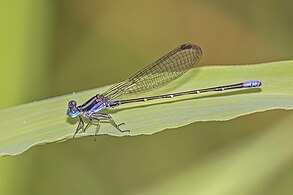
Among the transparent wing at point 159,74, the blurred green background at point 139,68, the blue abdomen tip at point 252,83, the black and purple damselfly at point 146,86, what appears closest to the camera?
the blue abdomen tip at point 252,83

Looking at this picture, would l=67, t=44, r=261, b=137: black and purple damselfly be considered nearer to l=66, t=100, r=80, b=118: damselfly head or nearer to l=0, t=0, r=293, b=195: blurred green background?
l=66, t=100, r=80, b=118: damselfly head

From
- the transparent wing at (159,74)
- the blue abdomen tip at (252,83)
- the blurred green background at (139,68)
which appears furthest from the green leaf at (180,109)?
the blurred green background at (139,68)

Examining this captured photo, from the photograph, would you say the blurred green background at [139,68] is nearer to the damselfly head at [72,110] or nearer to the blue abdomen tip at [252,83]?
the damselfly head at [72,110]

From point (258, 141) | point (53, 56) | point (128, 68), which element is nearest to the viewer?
point (258, 141)

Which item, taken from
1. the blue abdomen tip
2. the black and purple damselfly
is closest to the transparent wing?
the black and purple damselfly

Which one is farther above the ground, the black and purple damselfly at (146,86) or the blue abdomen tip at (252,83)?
the blue abdomen tip at (252,83)

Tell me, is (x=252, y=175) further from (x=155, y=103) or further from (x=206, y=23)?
(x=206, y=23)

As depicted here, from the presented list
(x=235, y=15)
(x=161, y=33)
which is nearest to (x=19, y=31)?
(x=161, y=33)

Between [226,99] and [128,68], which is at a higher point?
[226,99]
